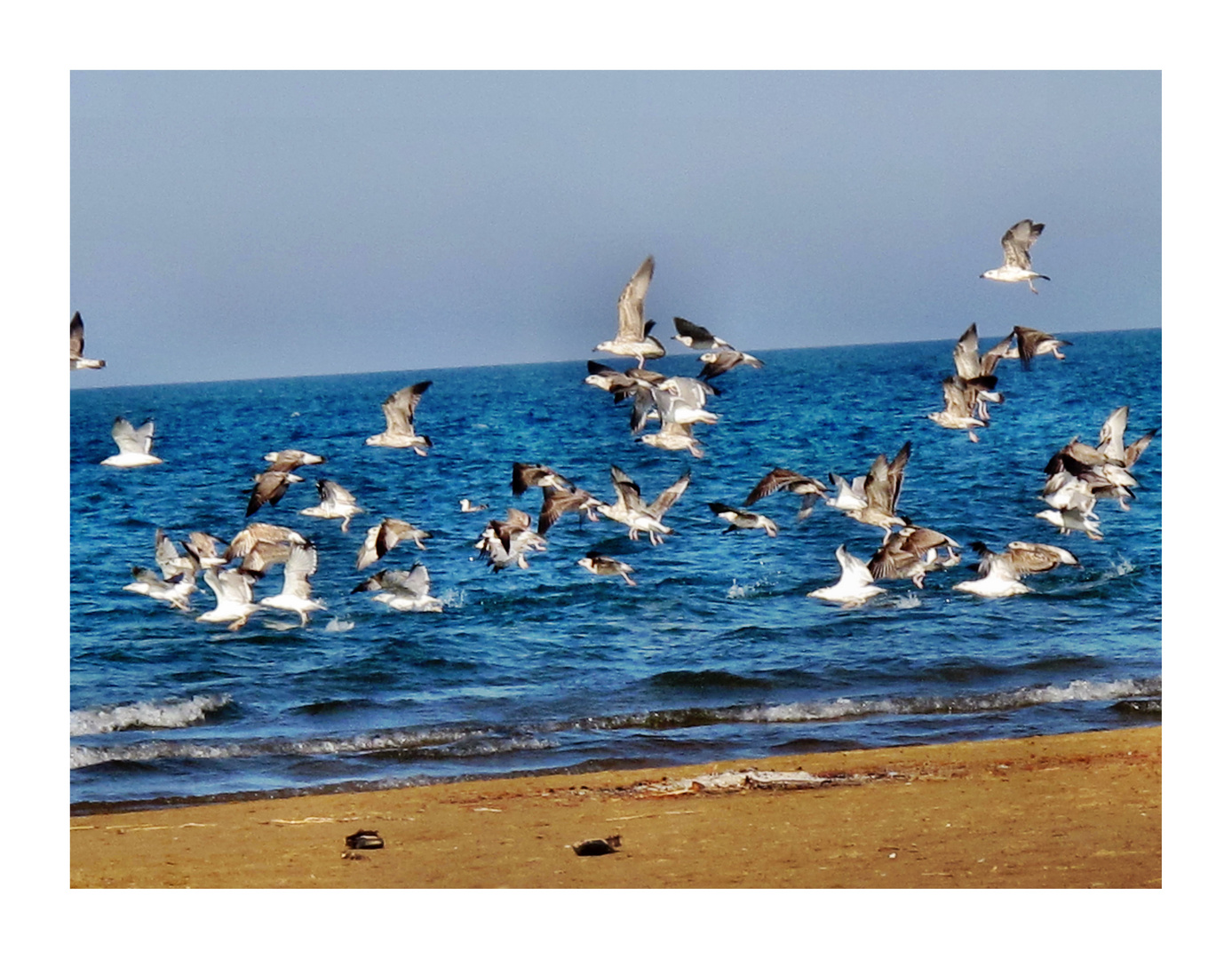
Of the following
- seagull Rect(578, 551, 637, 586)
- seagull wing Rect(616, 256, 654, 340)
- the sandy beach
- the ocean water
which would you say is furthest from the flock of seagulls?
the sandy beach

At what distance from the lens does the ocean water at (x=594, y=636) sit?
11711 millimetres

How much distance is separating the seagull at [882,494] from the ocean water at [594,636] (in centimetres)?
131

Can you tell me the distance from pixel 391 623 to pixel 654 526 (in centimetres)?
299

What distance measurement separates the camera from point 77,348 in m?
11.4

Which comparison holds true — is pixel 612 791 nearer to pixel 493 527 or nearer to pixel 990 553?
pixel 493 527

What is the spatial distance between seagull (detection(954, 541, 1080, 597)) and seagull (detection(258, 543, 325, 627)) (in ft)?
17.0

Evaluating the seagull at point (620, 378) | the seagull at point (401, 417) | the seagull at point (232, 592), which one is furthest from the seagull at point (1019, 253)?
the seagull at point (232, 592)

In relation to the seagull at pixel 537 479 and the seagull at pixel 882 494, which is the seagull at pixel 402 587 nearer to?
the seagull at pixel 537 479

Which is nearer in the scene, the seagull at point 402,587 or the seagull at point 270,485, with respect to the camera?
the seagull at point 270,485

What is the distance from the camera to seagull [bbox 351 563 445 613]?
42.7 feet

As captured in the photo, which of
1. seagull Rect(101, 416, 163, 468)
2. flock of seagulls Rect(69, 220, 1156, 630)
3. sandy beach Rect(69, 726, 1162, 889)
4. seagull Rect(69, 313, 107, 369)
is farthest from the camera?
flock of seagulls Rect(69, 220, 1156, 630)

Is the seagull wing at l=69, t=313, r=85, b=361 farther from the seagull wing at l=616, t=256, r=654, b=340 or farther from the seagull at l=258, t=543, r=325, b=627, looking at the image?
the seagull wing at l=616, t=256, r=654, b=340

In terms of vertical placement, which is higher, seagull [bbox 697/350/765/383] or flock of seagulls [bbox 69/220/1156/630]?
seagull [bbox 697/350/765/383]

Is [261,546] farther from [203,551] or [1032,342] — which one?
[1032,342]
